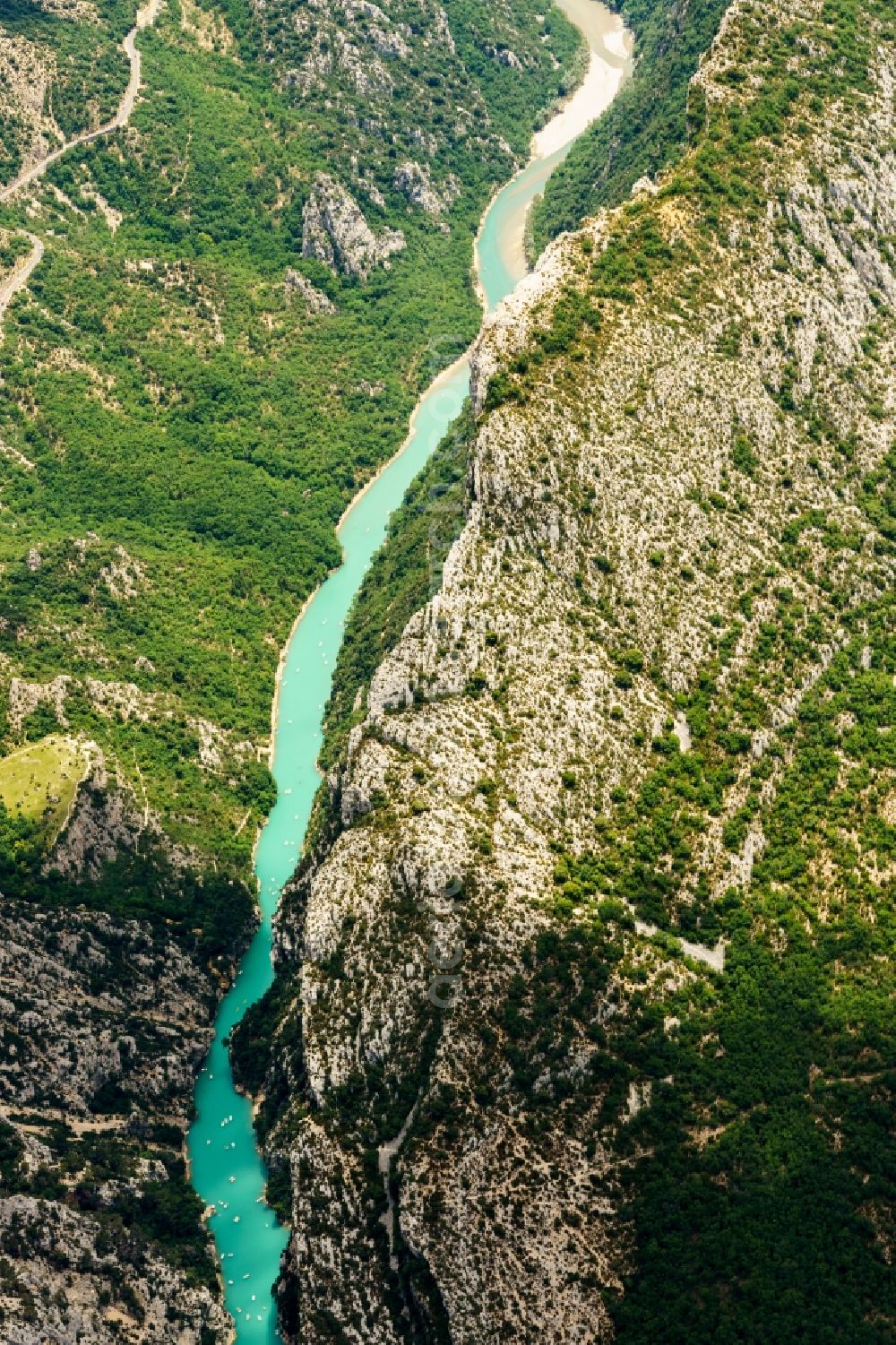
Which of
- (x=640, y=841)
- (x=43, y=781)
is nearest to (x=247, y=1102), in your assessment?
(x=43, y=781)

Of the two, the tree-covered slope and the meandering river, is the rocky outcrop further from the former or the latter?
the tree-covered slope

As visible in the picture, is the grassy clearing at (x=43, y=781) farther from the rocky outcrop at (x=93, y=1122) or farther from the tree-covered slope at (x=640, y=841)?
the tree-covered slope at (x=640, y=841)

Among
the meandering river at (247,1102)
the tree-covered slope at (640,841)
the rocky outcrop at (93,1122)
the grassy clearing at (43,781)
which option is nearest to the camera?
the tree-covered slope at (640,841)

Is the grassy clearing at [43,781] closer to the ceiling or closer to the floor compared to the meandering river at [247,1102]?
closer to the ceiling

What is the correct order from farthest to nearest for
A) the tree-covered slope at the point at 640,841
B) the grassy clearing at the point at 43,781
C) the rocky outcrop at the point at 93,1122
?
1. the grassy clearing at the point at 43,781
2. the rocky outcrop at the point at 93,1122
3. the tree-covered slope at the point at 640,841

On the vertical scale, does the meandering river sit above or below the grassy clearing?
below

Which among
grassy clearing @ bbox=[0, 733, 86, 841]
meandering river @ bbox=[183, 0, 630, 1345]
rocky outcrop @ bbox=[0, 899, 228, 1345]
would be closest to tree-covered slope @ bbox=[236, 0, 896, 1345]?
meandering river @ bbox=[183, 0, 630, 1345]

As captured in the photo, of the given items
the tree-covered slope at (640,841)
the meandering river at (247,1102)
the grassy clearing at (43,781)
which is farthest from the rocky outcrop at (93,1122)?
the grassy clearing at (43,781)

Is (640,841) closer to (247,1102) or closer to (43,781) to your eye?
(247,1102)

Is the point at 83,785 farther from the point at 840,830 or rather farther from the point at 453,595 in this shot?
the point at 840,830
